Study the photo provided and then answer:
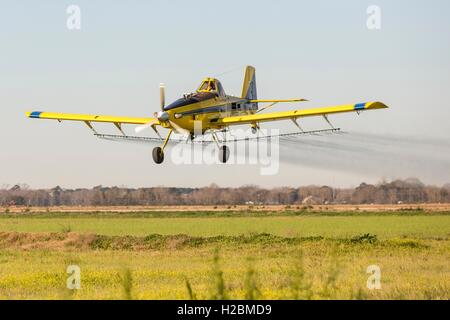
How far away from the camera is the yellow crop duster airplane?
32.1 metres

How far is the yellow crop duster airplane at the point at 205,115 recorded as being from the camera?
32.1 metres

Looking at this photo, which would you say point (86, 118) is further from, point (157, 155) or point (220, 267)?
point (220, 267)

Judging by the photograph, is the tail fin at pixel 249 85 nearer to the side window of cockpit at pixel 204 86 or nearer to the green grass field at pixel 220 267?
the side window of cockpit at pixel 204 86

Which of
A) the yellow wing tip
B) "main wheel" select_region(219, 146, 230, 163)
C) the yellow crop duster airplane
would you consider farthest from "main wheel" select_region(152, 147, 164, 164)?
the yellow wing tip

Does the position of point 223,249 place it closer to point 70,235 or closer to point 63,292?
point 70,235

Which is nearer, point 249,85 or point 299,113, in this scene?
point 299,113

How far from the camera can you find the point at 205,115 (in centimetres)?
3378

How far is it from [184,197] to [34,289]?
145m

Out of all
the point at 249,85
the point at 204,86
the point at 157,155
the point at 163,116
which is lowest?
the point at 157,155

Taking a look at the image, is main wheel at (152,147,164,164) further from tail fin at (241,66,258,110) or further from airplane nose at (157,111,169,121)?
tail fin at (241,66,258,110)

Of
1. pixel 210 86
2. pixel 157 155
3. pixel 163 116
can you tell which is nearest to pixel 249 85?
pixel 210 86

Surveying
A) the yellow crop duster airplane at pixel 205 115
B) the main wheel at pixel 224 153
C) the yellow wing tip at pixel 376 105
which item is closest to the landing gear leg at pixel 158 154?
the yellow crop duster airplane at pixel 205 115

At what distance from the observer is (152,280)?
2594cm
